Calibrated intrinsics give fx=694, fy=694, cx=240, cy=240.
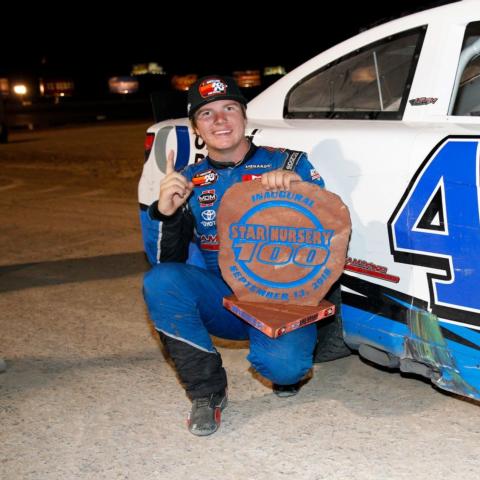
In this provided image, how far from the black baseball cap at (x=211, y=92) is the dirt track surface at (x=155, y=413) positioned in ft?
4.01

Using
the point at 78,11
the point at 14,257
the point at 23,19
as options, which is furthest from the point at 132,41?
the point at 14,257

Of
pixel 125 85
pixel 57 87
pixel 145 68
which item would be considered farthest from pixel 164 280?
pixel 145 68

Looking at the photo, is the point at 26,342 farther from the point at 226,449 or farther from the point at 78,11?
the point at 78,11

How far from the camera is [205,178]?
2.81 m

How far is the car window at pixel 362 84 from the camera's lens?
2785mm

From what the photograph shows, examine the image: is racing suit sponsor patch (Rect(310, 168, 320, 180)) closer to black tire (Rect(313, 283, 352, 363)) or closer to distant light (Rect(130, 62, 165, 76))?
black tire (Rect(313, 283, 352, 363))

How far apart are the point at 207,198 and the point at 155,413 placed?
888 millimetres

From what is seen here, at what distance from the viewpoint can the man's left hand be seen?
2.50 m

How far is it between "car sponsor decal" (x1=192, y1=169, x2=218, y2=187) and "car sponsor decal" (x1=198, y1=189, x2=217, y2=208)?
35 mm

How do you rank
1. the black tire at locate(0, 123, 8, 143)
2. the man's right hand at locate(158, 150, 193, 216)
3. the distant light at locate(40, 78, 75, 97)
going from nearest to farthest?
the man's right hand at locate(158, 150, 193, 216)
the black tire at locate(0, 123, 8, 143)
the distant light at locate(40, 78, 75, 97)

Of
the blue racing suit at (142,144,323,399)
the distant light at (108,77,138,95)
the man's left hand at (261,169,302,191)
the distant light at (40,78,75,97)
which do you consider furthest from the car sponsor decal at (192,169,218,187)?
the distant light at (40,78,75,97)

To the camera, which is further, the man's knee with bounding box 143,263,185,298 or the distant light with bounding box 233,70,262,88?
the distant light with bounding box 233,70,262,88

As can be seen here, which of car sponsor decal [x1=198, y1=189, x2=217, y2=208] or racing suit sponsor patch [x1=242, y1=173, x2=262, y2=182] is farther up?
racing suit sponsor patch [x1=242, y1=173, x2=262, y2=182]

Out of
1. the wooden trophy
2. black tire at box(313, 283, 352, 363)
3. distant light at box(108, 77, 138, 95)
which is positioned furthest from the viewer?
distant light at box(108, 77, 138, 95)
